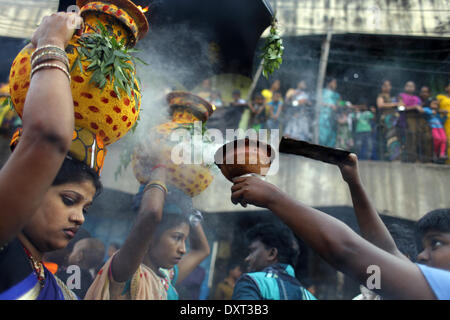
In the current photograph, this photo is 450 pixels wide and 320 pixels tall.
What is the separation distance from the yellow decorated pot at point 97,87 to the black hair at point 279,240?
2.16 meters

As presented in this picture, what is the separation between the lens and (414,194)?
22.0 feet

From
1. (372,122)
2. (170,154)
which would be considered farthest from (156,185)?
(372,122)

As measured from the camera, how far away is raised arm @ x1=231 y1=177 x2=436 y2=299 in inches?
53.9

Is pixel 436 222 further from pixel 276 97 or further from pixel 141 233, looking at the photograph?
pixel 276 97

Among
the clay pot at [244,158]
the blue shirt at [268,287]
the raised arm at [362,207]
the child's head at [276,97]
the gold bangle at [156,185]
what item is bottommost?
the blue shirt at [268,287]

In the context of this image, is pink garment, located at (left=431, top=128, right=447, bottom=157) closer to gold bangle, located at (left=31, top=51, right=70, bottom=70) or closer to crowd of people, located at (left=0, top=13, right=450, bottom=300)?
crowd of people, located at (left=0, top=13, right=450, bottom=300)

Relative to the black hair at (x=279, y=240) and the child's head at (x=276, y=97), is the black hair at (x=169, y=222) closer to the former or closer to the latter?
the black hair at (x=279, y=240)

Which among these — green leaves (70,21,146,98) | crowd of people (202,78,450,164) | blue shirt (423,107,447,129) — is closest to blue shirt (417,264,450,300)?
green leaves (70,21,146,98)

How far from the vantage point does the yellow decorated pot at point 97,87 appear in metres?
1.73

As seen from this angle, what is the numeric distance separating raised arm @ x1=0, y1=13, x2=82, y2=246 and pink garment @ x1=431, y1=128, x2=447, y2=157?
24.4ft

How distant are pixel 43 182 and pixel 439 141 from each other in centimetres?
759

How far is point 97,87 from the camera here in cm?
177

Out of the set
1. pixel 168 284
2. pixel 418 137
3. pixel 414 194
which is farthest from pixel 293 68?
pixel 168 284

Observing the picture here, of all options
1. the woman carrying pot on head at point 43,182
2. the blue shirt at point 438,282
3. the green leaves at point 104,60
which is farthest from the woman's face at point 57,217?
→ the blue shirt at point 438,282
